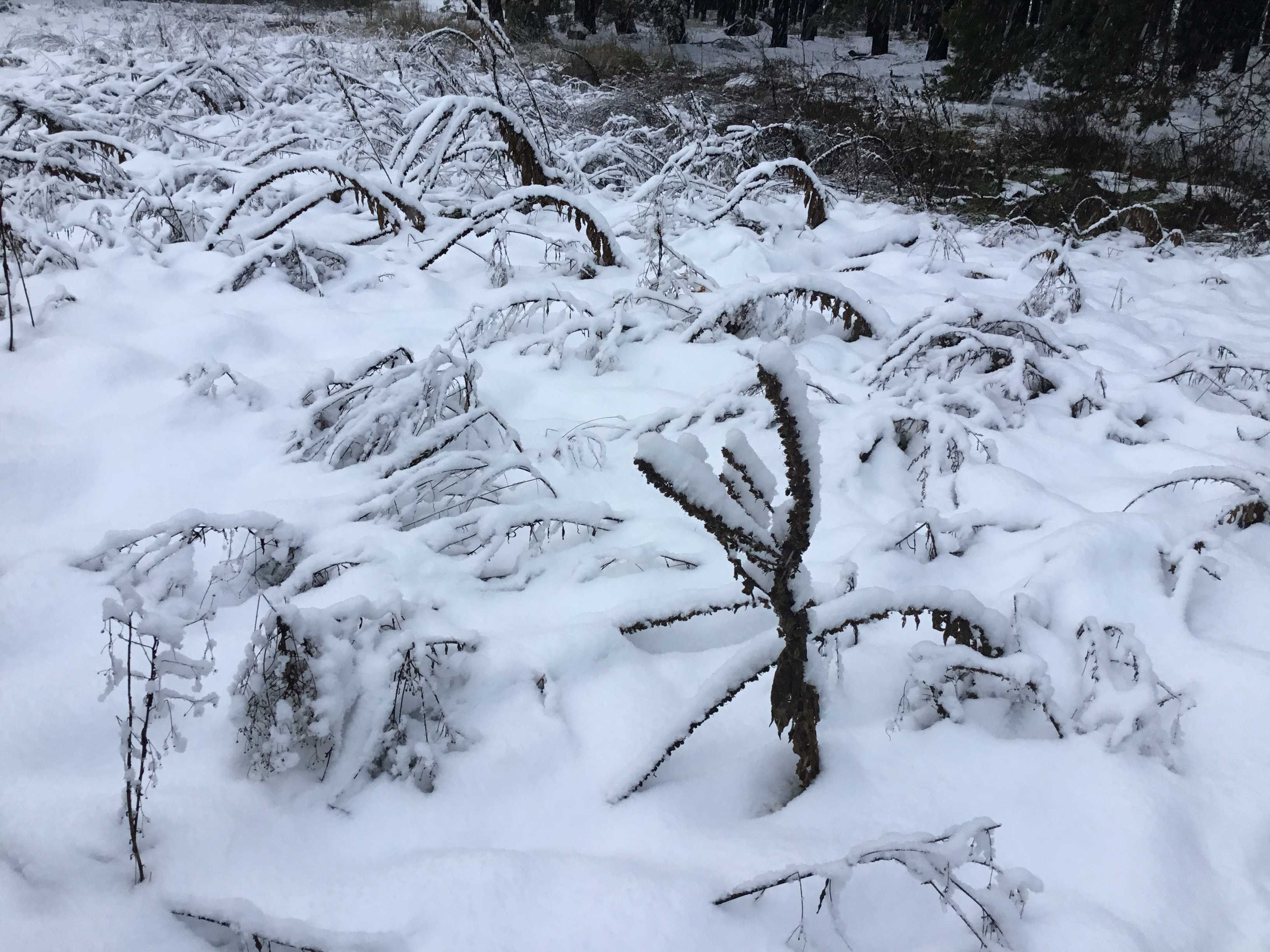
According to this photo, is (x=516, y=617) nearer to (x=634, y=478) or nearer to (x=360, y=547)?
(x=360, y=547)

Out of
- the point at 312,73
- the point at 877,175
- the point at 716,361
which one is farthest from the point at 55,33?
the point at 716,361

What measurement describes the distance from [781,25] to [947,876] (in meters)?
22.6

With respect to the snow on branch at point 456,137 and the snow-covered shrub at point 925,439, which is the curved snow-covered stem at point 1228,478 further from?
the snow on branch at point 456,137

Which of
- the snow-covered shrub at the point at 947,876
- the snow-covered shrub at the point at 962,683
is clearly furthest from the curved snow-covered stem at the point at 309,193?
the snow-covered shrub at the point at 947,876

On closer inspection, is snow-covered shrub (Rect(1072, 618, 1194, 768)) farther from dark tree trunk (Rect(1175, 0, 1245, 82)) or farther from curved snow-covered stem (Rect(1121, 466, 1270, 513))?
Result: dark tree trunk (Rect(1175, 0, 1245, 82))

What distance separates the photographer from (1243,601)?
5.18 feet

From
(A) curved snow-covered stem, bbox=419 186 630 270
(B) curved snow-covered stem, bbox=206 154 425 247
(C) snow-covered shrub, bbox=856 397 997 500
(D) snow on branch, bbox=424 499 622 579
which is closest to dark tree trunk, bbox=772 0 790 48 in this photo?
(A) curved snow-covered stem, bbox=419 186 630 270

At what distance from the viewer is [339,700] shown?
116 cm

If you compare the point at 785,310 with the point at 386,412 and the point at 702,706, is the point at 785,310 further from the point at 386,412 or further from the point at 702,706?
the point at 702,706

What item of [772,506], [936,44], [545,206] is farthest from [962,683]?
[936,44]

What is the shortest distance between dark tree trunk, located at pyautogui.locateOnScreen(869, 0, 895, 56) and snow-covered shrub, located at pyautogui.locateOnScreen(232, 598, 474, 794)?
65.5 feet

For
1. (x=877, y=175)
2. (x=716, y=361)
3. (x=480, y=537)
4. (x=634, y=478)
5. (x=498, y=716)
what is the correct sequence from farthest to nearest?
(x=877, y=175)
(x=716, y=361)
(x=634, y=478)
(x=480, y=537)
(x=498, y=716)

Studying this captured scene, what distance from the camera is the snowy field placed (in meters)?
0.94

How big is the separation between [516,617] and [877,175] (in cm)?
687
